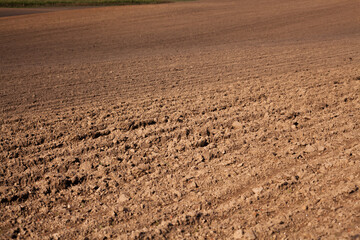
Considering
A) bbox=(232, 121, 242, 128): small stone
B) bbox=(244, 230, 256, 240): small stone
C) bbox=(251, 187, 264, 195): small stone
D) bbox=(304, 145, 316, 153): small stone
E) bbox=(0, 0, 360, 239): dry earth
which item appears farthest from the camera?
bbox=(232, 121, 242, 128): small stone

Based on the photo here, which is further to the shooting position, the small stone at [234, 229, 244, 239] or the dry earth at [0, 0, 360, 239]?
the dry earth at [0, 0, 360, 239]

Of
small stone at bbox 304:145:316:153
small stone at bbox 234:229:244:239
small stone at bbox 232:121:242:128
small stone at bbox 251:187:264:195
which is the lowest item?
small stone at bbox 234:229:244:239

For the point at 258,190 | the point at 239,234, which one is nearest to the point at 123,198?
the point at 239,234

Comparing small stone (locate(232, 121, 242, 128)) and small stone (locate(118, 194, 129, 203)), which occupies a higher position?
small stone (locate(232, 121, 242, 128))

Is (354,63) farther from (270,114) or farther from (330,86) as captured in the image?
(270,114)

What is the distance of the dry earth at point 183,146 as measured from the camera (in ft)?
11.3

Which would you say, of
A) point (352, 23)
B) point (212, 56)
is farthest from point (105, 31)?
point (352, 23)

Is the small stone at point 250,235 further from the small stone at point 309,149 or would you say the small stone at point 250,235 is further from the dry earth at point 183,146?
the small stone at point 309,149

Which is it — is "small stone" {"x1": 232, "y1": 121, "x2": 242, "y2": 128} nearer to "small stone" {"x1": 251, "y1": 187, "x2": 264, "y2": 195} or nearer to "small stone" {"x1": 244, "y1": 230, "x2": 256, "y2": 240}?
"small stone" {"x1": 251, "y1": 187, "x2": 264, "y2": 195}

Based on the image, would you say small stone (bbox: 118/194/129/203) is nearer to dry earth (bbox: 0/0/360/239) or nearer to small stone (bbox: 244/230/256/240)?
dry earth (bbox: 0/0/360/239)

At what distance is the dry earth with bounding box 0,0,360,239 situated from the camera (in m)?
3.46

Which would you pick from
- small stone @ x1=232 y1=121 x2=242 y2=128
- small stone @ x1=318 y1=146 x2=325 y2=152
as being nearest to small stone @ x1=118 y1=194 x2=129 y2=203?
small stone @ x1=232 y1=121 x2=242 y2=128

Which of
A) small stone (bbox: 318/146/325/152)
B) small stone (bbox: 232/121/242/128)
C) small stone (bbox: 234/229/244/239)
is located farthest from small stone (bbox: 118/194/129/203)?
small stone (bbox: 318/146/325/152)

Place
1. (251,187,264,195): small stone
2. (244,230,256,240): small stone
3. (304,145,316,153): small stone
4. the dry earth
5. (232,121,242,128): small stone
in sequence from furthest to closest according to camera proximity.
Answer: (232,121,242,128): small stone < (304,145,316,153): small stone < (251,187,264,195): small stone < the dry earth < (244,230,256,240): small stone
